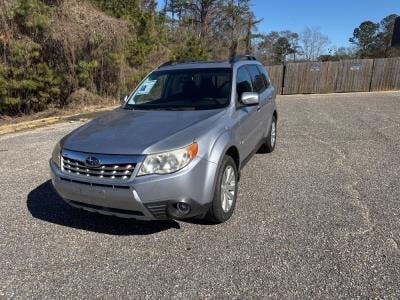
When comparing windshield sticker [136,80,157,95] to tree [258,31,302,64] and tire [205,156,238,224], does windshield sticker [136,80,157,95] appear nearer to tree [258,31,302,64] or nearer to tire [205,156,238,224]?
tire [205,156,238,224]

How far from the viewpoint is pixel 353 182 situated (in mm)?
4816

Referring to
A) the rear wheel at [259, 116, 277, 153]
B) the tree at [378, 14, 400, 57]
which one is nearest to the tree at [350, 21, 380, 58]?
the tree at [378, 14, 400, 57]

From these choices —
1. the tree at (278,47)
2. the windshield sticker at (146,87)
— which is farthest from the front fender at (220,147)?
the tree at (278,47)

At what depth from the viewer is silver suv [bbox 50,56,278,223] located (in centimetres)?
299

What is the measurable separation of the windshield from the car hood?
0.28 m

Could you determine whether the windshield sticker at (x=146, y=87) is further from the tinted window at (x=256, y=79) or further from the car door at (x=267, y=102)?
the car door at (x=267, y=102)

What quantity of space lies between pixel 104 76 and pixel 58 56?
84.7 inches

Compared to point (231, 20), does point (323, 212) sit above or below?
below

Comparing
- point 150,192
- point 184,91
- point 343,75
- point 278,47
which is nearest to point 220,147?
point 150,192

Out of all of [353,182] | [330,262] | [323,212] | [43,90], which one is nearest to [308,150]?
[353,182]

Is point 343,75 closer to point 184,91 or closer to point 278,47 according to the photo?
point 184,91

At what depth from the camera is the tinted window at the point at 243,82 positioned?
4.44m

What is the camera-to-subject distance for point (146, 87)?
4.88m

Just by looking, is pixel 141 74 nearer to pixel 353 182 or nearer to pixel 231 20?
pixel 353 182
